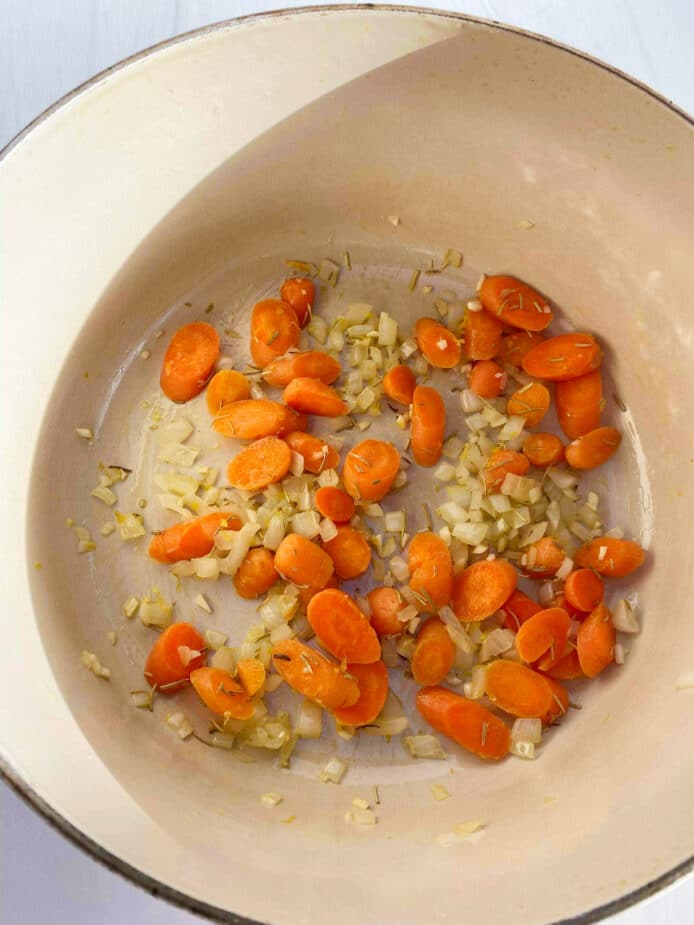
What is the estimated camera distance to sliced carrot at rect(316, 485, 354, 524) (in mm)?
1309

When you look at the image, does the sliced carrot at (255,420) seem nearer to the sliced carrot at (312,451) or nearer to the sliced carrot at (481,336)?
the sliced carrot at (312,451)

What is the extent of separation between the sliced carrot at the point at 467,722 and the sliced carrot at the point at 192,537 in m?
0.40

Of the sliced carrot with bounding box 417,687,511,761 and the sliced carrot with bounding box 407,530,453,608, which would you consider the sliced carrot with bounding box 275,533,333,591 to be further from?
the sliced carrot with bounding box 417,687,511,761

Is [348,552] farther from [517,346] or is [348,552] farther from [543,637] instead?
[517,346]

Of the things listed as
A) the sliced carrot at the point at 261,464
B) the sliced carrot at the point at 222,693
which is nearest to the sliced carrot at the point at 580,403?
the sliced carrot at the point at 261,464

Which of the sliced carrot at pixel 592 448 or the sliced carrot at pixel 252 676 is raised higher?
the sliced carrot at pixel 592 448

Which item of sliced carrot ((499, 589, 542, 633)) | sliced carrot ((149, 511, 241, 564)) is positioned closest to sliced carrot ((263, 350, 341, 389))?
sliced carrot ((149, 511, 241, 564))

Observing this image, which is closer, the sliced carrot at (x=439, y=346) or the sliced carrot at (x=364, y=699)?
the sliced carrot at (x=364, y=699)

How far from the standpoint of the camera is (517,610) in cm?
132

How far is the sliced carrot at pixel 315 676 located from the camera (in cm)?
123

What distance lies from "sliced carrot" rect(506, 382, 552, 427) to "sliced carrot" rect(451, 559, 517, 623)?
0.82ft

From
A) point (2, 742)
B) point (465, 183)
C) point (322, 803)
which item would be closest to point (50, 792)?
Result: point (2, 742)

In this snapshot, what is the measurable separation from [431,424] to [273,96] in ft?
1.80

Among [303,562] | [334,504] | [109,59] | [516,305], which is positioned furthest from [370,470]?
[109,59]
